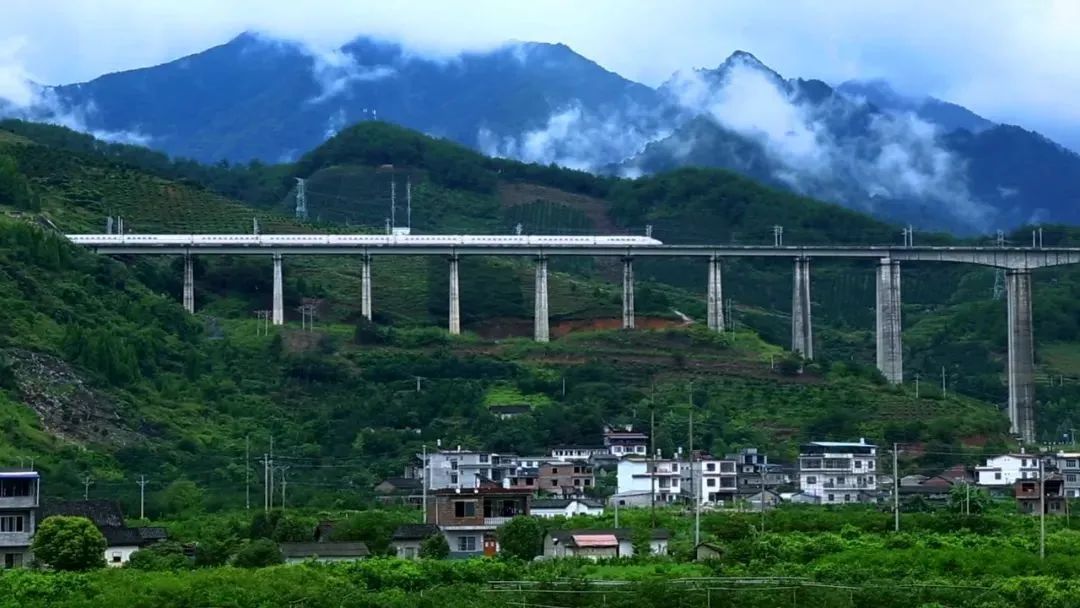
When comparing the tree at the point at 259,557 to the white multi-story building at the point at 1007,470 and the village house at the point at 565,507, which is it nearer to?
the village house at the point at 565,507

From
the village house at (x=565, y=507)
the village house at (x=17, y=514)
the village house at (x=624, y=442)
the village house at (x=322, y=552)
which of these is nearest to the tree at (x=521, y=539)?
the village house at (x=322, y=552)

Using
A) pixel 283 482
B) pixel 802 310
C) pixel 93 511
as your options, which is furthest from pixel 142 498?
pixel 802 310

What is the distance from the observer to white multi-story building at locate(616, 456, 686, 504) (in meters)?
83.6

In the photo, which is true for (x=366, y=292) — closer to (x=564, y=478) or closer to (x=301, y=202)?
(x=564, y=478)

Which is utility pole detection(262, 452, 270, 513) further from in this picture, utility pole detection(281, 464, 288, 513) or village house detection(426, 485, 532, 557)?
village house detection(426, 485, 532, 557)

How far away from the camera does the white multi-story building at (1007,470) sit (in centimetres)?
8619

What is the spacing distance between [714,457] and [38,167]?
53.1m

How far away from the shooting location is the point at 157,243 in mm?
116312

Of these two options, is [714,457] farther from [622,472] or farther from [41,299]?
[41,299]

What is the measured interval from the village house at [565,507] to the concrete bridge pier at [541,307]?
132 ft

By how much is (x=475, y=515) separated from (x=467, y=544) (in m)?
1.04

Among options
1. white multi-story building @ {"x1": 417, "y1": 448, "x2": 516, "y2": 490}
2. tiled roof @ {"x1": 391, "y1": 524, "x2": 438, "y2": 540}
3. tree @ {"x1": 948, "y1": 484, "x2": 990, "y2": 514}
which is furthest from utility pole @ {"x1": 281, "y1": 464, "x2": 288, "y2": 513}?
tree @ {"x1": 948, "y1": 484, "x2": 990, "y2": 514}

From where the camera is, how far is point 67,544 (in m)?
53.5

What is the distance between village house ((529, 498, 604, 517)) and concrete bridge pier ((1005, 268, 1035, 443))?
123ft
